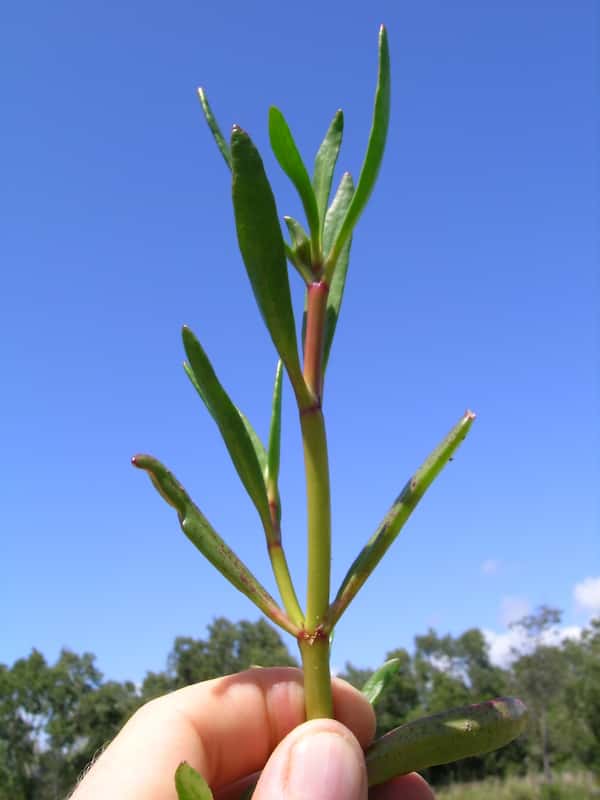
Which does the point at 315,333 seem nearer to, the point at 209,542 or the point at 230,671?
the point at 209,542

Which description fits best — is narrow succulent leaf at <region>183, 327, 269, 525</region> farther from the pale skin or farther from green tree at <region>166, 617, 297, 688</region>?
green tree at <region>166, 617, 297, 688</region>

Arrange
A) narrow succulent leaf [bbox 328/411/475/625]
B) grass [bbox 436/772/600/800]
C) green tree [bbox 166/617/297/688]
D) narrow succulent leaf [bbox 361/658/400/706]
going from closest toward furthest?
narrow succulent leaf [bbox 328/411/475/625]
narrow succulent leaf [bbox 361/658/400/706]
grass [bbox 436/772/600/800]
green tree [bbox 166/617/297/688]

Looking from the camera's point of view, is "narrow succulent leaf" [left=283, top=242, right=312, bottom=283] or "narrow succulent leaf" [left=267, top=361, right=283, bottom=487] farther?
"narrow succulent leaf" [left=267, top=361, right=283, bottom=487]

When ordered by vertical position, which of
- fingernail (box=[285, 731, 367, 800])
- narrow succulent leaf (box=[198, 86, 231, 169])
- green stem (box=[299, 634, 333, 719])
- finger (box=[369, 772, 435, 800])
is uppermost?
narrow succulent leaf (box=[198, 86, 231, 169])

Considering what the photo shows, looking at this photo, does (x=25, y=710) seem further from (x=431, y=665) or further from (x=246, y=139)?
(x=246, y=139)

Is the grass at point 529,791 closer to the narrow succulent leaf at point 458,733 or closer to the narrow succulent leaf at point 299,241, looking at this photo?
the narrow succulent leaf at point 458,733

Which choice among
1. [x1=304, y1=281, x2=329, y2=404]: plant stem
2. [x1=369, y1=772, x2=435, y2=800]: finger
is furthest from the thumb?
[x1=304, y1=281, x2=329, y2=404]: plant stem

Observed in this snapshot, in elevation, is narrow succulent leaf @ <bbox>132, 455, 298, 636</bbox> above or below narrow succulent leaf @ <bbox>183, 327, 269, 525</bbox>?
below
